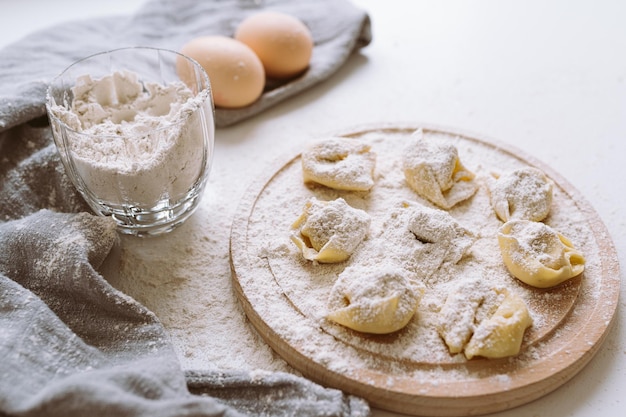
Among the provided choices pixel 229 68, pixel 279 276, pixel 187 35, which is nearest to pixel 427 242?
pixel 279 276

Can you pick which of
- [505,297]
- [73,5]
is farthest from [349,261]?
[73,5]

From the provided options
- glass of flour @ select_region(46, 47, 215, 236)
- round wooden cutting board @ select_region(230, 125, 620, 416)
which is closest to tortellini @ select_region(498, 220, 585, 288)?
round wooden cutting board @ select_region(230, 125, 620, 416)

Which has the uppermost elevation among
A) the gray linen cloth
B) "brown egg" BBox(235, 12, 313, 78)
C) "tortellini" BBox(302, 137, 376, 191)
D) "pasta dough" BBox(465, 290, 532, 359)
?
"brown egg" BBox(235, 12, 313, 78)

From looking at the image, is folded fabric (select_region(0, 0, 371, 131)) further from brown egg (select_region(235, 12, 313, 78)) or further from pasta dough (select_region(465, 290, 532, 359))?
pasta dough (select_region(465, 290, 532, 359))

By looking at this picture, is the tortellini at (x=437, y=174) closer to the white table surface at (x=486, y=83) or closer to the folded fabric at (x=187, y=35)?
the white table surface at (x=486, y=83)

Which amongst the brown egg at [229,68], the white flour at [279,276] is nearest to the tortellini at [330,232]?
the white flour at [279,276]

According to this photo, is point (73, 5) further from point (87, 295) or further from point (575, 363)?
point (575, 363)

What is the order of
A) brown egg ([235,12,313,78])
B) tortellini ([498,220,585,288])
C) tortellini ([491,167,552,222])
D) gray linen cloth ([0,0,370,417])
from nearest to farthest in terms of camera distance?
gray linen cloth ([0,0,370,417])
tortellini ([498,220,585,288])
tortellini ([491,167,552,222])
brown egg ([235,12,313,78])
